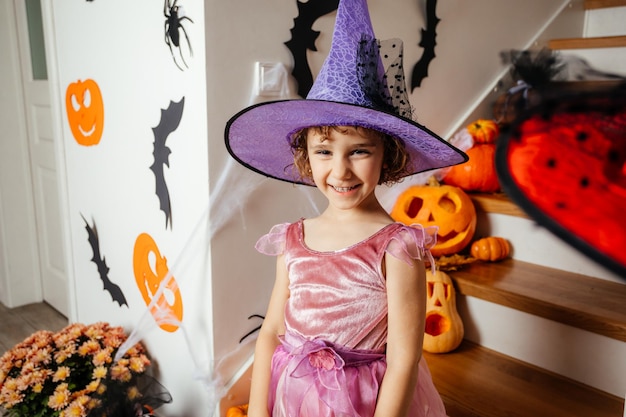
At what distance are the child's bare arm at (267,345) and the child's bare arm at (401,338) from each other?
251 millimetres

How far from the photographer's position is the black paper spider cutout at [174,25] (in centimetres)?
140

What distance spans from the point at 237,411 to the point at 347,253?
754 mm

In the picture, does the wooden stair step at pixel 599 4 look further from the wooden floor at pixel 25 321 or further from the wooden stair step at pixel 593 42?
the wooden floor at pixel 25 321

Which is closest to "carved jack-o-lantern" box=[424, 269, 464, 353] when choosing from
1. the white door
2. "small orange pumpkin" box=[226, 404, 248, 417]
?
"small orange pumpkin" box=[226, 404, 248, 417]

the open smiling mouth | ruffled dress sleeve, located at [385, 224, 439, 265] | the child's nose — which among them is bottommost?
ruffled dress sleeve, located at [385, 224, 439, 265]

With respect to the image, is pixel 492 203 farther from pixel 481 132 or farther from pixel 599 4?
pixel 599 4

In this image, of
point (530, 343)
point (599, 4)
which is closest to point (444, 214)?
point (530, 343)

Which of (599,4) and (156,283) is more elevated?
(599,4)

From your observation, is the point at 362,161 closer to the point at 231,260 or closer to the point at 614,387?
the point at 231,260

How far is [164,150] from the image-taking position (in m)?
1.57

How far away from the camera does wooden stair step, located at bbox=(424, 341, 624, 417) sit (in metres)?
1.34

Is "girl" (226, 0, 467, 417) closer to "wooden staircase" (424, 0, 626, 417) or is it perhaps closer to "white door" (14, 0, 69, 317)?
"wooden staircase" (424, 0, 626, 417)

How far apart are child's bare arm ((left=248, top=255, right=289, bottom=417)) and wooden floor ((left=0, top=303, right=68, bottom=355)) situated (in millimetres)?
1941

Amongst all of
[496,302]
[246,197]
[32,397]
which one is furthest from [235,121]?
[32,397]
